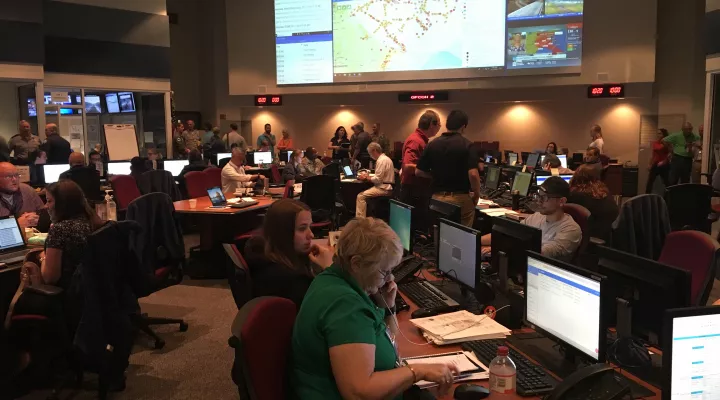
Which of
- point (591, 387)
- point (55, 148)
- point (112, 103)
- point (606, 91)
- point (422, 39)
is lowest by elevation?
point (591, 387)

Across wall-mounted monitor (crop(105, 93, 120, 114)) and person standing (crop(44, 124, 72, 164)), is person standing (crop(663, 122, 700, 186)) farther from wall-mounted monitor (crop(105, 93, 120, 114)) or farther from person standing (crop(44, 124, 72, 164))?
wall-mounted monitor (crop(105, 93, 120, 114))

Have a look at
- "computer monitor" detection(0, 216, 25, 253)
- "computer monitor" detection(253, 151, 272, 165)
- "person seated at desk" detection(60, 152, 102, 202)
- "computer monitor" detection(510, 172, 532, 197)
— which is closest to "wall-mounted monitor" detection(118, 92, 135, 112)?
"computer monitor" detection(253, 151, 272, 165)

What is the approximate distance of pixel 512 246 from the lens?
3059 millimetres

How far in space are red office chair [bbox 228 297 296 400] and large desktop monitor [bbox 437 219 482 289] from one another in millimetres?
1215

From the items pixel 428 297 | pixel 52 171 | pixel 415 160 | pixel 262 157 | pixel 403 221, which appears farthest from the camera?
pixel 262 157

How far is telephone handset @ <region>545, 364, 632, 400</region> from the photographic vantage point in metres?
1.75

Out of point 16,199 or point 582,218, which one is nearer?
point 582,218

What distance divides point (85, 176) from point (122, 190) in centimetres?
71

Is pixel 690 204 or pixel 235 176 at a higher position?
pixel 235 176

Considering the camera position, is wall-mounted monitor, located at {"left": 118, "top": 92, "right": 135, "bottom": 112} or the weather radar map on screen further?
wall-mounted monitor, located at {"left": 118, "top": 92, "right": 135, "bottom": 112}

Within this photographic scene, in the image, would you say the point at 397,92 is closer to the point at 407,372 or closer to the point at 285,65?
the point at 285,65

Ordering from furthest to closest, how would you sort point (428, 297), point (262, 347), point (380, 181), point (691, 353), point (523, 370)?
point (380, 181), point (428, 297), point (523, 370), point (262, 347), point (691, 353)

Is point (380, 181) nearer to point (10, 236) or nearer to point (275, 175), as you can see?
point (275, 175)

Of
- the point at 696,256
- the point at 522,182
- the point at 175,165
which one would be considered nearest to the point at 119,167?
the point at 175,165
